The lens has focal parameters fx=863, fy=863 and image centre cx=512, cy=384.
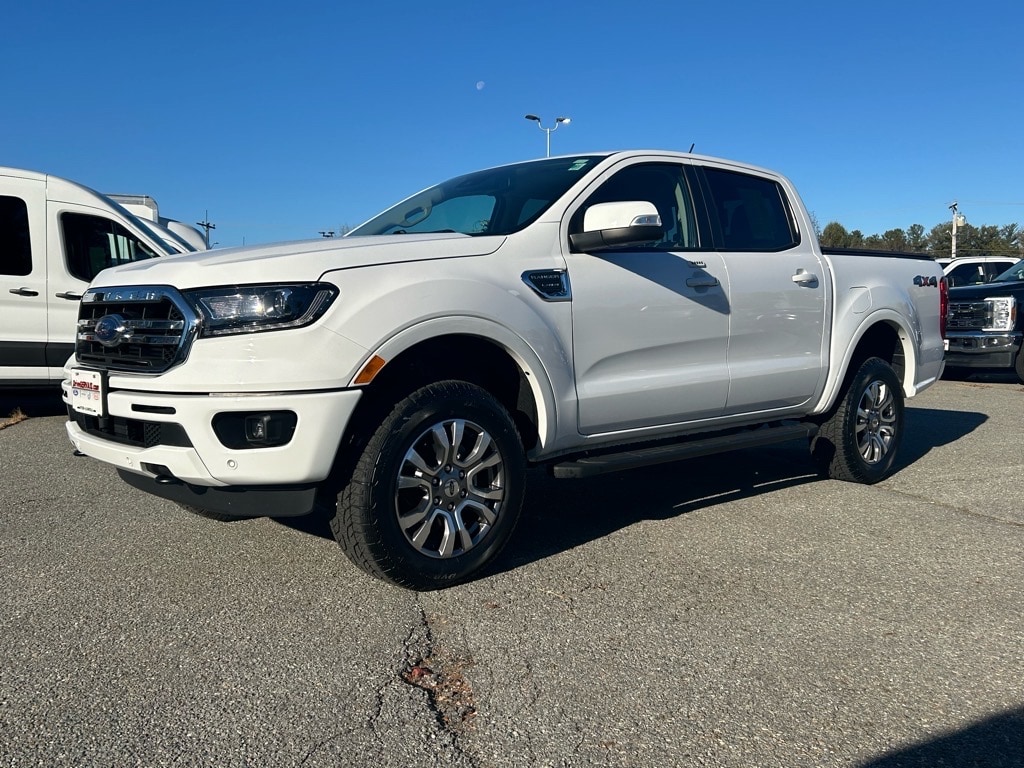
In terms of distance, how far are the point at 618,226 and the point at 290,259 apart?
1442 millimetres

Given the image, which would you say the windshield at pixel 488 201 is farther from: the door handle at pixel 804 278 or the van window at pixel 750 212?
the door handle at pixel 804 278

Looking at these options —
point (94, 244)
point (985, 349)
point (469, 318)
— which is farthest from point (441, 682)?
point (985, 349)

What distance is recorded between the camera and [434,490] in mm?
3396

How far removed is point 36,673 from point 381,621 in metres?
1.09

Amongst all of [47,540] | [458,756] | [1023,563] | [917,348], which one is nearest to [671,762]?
[458,756]

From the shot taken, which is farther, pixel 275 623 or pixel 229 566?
pixel 229 566

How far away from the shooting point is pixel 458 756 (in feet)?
7.36

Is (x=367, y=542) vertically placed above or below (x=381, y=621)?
above

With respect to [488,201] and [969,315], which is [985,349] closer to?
[969,315]

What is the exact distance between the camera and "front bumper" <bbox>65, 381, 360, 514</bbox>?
303 cm

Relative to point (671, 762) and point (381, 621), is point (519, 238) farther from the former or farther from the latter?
point (671, 762)

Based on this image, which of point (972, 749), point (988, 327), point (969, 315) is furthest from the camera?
point (969, 315)

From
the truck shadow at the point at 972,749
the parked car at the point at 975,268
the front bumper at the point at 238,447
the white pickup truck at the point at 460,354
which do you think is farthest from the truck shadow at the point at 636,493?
the parked car at the point at 975,268

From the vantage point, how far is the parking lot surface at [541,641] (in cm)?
232
